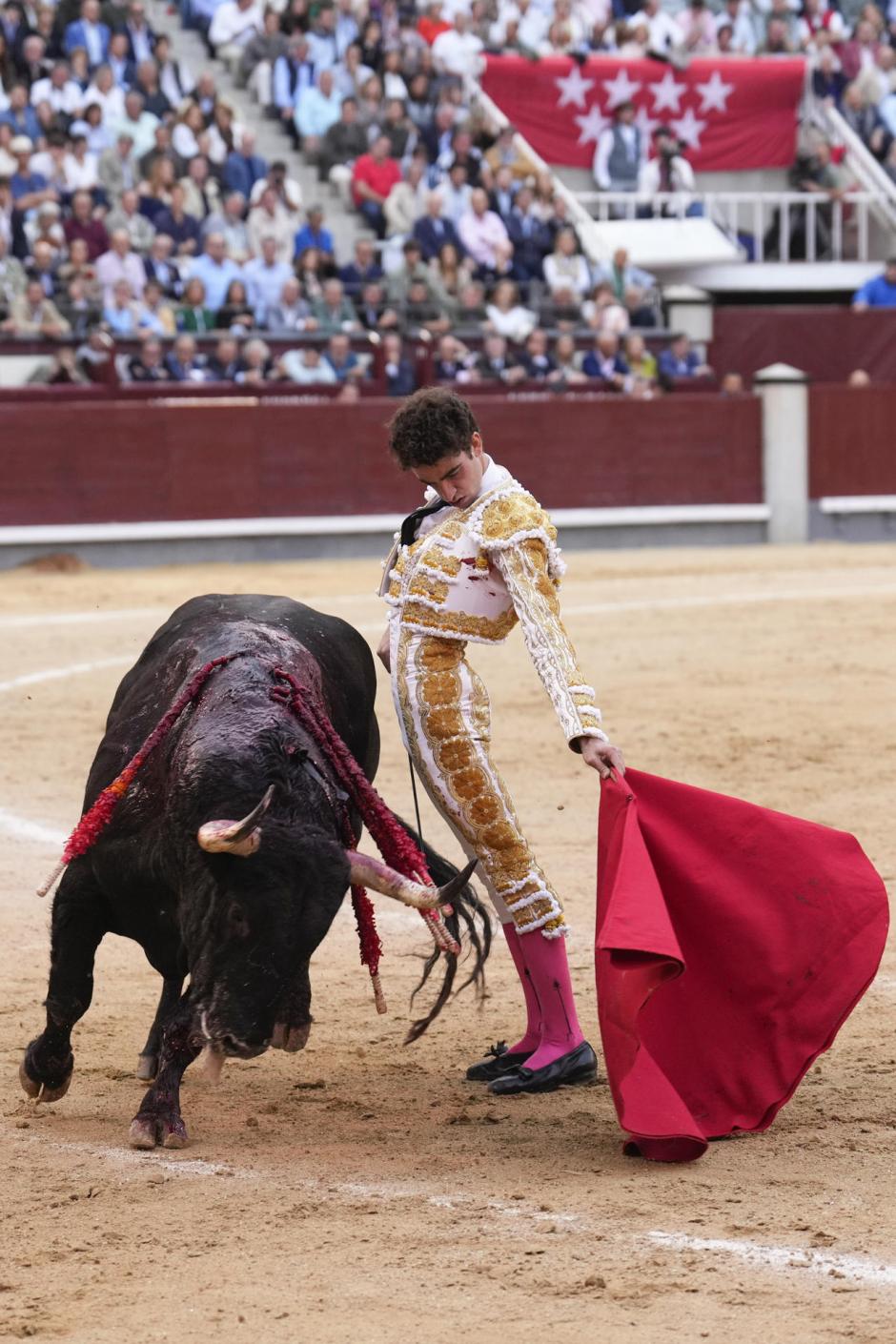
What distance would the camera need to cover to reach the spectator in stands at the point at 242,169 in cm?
1311

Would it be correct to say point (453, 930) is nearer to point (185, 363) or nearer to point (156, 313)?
point (156, 313)

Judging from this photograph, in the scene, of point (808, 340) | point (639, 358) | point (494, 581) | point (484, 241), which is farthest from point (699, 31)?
point (494, 581)

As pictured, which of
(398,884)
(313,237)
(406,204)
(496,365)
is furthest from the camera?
(406,204)

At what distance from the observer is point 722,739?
6.98 meters

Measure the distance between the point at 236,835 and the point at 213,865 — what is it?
0.48ft

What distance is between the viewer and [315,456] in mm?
12828

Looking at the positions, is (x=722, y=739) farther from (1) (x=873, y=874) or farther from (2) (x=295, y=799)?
(2) (x=295, y=799)

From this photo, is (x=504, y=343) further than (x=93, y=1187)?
Yes

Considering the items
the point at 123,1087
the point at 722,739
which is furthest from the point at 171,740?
the point at 722,739

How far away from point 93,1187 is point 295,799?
0.65m

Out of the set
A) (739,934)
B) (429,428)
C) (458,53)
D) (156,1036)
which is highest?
(458,53)

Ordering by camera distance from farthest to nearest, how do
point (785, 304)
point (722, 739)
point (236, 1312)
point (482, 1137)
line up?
point (785, 304) → point (722, 739) → point (482, 1137) → point (236, 1312)

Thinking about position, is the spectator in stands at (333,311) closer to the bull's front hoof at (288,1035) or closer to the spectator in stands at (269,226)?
the spectator in stands at (269,226)

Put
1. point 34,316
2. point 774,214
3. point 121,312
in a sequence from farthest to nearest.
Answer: point 774,214 → point 121,312 → point 34,316
